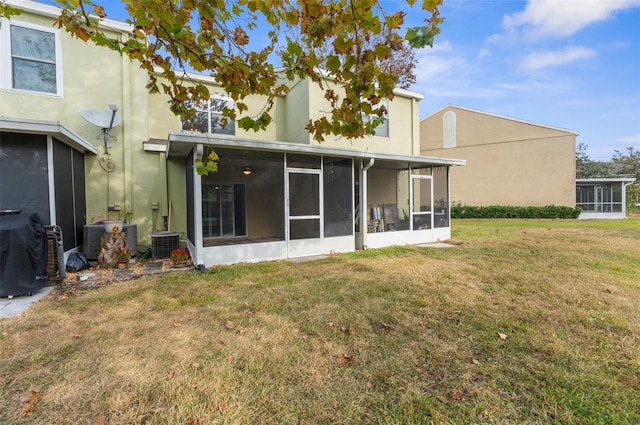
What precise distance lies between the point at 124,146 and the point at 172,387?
8001mm

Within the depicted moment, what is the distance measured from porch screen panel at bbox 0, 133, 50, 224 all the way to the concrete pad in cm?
185

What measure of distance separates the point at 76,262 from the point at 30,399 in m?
5.27

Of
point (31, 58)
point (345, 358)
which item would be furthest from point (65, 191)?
point (345, 358)

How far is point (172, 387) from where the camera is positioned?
243 cm

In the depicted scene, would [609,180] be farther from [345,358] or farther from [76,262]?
[76,262]

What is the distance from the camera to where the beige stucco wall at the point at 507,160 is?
20750 mm

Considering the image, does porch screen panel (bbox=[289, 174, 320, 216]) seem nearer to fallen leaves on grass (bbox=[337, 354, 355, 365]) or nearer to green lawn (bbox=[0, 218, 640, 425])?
green lawn (bbox=[0, 218, 640, 425])

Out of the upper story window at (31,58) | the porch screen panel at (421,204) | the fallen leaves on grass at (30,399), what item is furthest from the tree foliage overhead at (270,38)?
the porch screen panel at (421,204)

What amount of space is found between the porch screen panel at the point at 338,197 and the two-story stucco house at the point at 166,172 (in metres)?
0.03

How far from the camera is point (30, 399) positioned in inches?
90.4

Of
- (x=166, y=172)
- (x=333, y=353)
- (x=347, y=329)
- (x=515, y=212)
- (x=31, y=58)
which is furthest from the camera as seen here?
(x=515, y=212)

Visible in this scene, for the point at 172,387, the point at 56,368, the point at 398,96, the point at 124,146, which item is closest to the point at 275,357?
the point at 172,387

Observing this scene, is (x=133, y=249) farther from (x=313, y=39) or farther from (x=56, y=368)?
(x=313, y=39)

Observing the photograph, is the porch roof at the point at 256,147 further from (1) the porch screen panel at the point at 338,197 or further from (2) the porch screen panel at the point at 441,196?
(2) the porch screen panel at the point at 441,196
